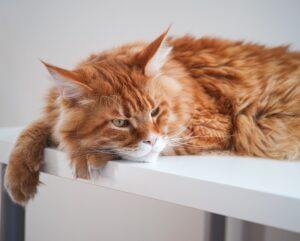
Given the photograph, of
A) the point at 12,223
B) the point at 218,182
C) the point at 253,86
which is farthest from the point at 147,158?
the point at 12,223

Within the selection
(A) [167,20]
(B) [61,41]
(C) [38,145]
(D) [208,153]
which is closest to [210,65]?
(D) [208,153]

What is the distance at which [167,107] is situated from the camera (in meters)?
1.09

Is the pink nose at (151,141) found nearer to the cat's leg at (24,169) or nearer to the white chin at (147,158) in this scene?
the white chin at (147,158)

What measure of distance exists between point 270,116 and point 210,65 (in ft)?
0.76

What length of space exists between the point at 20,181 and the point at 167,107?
16.6 inches

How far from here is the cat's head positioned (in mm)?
987

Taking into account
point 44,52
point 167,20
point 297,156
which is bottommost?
point 297,156

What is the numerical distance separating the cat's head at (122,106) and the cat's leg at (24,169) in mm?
88

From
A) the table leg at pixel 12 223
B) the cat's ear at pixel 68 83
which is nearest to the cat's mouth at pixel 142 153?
the cat's ear at pixel 68 83

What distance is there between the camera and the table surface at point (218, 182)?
0.70 meters

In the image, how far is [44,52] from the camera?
1.93 metres

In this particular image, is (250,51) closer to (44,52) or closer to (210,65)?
(210,65)

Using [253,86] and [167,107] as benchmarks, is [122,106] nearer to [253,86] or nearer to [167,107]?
[167,107]

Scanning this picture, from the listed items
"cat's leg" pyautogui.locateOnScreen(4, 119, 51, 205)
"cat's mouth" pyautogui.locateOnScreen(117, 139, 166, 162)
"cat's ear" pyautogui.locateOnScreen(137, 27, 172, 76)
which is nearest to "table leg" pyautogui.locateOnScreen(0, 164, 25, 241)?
"cat's leg" pyautogui.locateOnScreen(4, 119, 51, 205)
